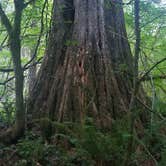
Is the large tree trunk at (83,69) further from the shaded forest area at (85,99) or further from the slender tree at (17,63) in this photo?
the slender tree at (17,63)

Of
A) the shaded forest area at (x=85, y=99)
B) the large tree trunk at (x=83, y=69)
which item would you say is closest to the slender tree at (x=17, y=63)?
the shaded forest area at (x=85, y=99)

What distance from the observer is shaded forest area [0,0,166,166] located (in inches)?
143

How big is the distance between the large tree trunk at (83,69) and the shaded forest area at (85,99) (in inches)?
0.5

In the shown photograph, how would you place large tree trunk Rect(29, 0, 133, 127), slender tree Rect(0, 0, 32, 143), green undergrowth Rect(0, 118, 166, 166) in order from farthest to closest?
large tree trunk Rect(29, 0, 133, 127) < slender tree Rect(0, 0, 32, 143) < green undergrowth Rect(0, 118, 166, 166)

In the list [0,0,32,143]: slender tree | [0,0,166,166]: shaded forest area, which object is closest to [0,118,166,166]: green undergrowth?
[0,0,166,166]: shaded forest area

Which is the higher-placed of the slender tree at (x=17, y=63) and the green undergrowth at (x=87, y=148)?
the slender tree at (x=17, y=63)

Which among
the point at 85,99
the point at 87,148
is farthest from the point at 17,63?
the point at 87,148

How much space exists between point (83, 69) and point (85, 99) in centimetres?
49

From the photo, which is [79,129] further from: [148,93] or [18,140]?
[148,93]

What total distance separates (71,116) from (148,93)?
81.9 inches

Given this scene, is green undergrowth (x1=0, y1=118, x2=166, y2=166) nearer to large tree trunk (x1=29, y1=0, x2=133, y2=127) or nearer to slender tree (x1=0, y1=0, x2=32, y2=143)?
slender tree (x1=0, y1=0, x2=32, y2=143)

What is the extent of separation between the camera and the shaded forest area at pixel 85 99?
363 cm

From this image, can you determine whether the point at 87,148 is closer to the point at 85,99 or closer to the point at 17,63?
the point at 85,99

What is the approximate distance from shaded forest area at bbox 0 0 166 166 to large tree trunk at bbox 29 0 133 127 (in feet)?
0.05
